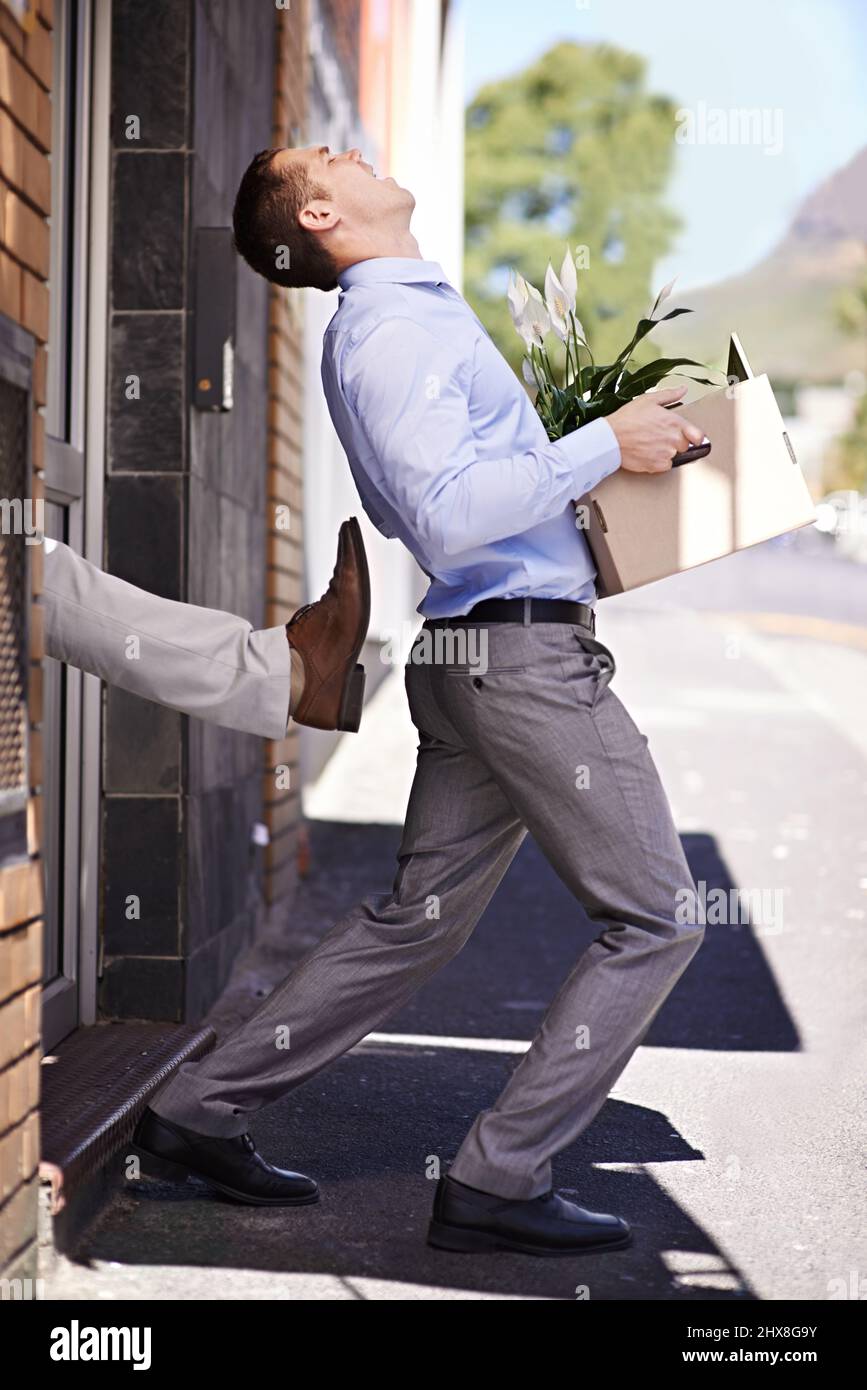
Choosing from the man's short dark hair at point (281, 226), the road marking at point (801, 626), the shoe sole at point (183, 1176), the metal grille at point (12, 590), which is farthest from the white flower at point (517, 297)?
the road marking at point (801, 626)

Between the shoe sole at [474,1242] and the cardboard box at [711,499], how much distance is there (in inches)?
47.1

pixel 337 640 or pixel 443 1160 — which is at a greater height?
pixel 337 640

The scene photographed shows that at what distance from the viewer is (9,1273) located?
9.37 feet

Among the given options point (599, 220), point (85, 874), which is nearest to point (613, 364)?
point (85, 874)

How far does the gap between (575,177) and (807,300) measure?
131 m

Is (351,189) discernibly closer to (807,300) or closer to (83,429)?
(83,429)

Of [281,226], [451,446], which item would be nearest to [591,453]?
[451,446]

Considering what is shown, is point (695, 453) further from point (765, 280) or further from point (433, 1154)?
point (765, 280)

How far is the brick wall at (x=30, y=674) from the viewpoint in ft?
9.11

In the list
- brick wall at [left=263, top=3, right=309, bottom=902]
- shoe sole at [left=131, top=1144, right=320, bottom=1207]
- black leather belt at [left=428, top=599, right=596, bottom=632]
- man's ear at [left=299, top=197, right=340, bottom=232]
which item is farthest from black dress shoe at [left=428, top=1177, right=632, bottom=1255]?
brick wall at [left=263, top=3, right=309, bottom=902]

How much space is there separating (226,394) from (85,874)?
1352 mm

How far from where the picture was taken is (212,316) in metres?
4.83

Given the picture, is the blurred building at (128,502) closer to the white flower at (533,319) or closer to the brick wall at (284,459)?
the brick wall at (284,459)

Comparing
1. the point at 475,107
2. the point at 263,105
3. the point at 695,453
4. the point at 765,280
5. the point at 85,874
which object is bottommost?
the point at 85,874
